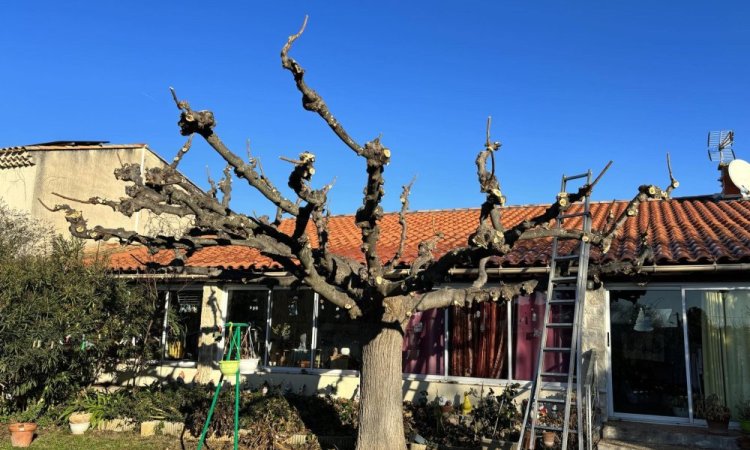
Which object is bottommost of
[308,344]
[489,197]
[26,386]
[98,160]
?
[26,386]

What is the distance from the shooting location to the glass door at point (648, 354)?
30.5ft

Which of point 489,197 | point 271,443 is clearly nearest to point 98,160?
point 271,443

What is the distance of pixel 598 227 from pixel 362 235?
8051 millimetres

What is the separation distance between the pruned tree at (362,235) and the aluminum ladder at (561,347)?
1.73ft

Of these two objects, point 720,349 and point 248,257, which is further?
point 248,257

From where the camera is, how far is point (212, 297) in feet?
41.7

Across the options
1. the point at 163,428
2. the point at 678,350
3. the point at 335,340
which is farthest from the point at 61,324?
the point at 678,350

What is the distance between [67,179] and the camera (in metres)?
18.8

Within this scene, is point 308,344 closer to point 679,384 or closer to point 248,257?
point 248,257

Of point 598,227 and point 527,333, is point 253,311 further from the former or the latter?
point 598,227

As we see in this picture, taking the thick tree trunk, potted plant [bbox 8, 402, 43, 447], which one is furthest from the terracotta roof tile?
the thick tree trunk

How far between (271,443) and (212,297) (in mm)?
4644

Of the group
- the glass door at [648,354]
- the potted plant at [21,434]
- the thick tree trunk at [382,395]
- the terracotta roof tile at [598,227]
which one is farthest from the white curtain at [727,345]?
the potted plant at [21,434]

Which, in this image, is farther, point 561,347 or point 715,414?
point 561,347
